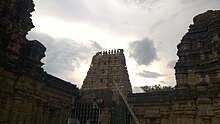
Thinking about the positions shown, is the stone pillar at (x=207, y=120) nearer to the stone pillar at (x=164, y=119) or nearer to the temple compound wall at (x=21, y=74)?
the stone pillar at (x=164, y=119)

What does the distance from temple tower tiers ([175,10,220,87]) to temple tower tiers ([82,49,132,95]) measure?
25242 millimetres

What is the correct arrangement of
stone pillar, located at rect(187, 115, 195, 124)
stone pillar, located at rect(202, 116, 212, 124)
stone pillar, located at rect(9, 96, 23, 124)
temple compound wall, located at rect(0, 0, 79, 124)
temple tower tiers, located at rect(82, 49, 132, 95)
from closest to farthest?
1. stone pillar, located at rect(9, 96, 23, 124)
2. temple compound wall, located at rect(0, 0, 79, 124)
3. stone pillar, located at rect(202, 116, 212, 124)
4. stone pillar, located at rect(187, 115, 195, 124)
5. temple tower tiers, located at rect(82, 49, 132, 95)

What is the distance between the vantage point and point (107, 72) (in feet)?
153

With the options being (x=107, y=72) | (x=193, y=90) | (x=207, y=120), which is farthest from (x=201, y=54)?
(x=107, y=72)

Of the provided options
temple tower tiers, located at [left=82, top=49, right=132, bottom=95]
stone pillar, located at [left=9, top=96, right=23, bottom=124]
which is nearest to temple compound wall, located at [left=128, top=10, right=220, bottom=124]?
stone pillar, located at [left=9, top=96, right=23, bottom=124]

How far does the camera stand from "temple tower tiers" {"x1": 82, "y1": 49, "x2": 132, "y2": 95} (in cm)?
4428

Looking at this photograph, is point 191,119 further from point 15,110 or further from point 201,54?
point 15,110

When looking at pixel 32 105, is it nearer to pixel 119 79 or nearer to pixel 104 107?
pixel 104 107

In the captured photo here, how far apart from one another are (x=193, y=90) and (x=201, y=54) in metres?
3.20

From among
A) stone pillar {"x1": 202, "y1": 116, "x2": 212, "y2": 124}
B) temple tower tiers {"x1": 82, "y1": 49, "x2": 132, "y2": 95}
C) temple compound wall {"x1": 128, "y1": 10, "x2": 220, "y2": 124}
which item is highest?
temple tower tiers {"x1": 82, "y1": 49, "x2": 132, "y2": 95}

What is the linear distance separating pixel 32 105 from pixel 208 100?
10.2 metres

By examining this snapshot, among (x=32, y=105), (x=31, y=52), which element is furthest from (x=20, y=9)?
(x=32, y=105)

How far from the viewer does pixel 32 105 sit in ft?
36.4

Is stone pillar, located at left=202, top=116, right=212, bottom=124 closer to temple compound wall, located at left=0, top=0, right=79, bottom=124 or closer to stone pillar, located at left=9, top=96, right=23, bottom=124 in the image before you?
temple compound wall, located at left=0, top=0, right=79, bottom=124
